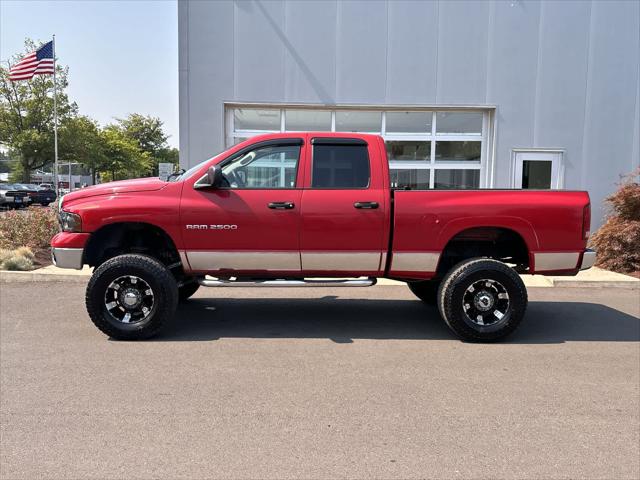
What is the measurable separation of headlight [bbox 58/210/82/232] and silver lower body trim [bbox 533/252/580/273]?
4985mm

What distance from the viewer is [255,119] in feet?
41.4

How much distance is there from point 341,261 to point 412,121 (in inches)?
306

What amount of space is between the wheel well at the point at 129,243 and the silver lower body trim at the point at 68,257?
118mm

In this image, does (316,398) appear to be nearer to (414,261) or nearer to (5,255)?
(414,261)

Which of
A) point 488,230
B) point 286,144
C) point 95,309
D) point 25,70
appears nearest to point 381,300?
point 488,230

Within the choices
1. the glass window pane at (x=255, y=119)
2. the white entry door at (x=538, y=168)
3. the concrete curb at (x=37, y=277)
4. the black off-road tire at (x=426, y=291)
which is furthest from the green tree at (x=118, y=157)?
the black off-road tire at (x=426, y=291)

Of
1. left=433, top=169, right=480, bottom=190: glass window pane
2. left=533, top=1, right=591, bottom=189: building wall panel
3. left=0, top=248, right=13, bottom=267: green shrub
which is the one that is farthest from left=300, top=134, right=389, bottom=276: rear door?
left=533, top=1, right=591, bottom=189: building wall panel

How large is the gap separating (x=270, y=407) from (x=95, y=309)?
262 cm

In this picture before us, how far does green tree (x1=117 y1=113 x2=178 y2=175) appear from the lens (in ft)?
230

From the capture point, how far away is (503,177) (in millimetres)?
12523

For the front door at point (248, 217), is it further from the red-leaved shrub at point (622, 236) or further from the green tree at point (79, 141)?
the green tree at point (79, 141)

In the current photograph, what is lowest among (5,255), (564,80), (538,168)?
(5,255)

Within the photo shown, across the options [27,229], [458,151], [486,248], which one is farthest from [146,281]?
[458,151]

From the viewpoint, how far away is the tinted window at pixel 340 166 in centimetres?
581
